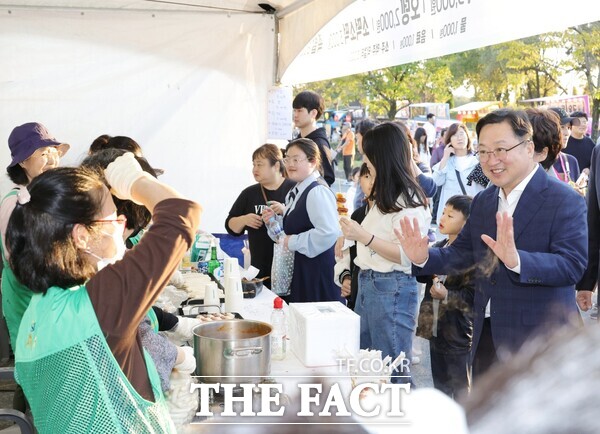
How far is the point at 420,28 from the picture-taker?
358cm

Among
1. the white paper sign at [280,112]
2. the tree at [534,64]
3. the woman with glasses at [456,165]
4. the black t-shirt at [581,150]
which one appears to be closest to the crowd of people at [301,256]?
the white paper sign at [280,112]

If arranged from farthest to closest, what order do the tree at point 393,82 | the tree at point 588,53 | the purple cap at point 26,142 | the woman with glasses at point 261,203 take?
the tree at point 393,82
the tree at point 588,53
the woman with glasses at point 261,203
the purple cap at point 26,142

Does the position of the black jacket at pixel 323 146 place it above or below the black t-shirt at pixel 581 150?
below

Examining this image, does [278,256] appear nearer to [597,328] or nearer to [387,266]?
[387,266]

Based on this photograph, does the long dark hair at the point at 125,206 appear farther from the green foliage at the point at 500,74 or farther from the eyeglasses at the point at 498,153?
the green foliage at the point at 500,74

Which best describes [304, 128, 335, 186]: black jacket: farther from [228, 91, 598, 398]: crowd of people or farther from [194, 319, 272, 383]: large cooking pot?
[194, 319, 272, 383]: large cooking pot

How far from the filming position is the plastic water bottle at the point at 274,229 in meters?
3.90

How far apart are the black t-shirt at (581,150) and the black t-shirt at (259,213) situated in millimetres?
4977

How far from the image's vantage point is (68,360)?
4.09 ft

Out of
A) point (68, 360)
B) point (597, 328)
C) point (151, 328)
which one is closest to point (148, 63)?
point (151, 328)

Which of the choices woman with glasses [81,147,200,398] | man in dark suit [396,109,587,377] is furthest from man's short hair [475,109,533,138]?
woman with glasses [81,147,200,398]

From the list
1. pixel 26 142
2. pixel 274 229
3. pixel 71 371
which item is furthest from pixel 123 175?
pixel 274 229

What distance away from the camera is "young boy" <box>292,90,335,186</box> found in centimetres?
485

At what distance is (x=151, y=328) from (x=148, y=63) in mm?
4400
